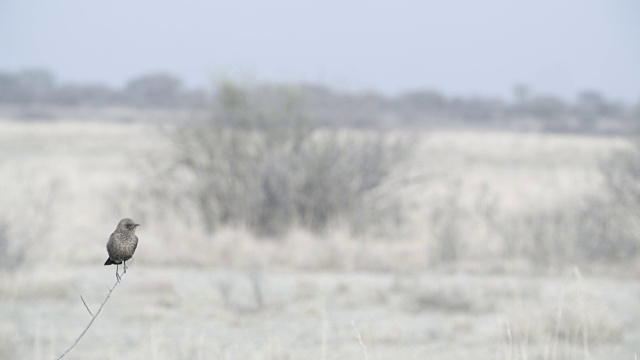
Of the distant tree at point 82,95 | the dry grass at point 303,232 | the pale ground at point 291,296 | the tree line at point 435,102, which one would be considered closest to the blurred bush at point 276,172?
the dry grass at point 303,232

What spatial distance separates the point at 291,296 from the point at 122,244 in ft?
36.7

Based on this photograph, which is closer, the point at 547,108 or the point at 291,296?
the point at 291,296

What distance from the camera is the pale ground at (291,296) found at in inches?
381

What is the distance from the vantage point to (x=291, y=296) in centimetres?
1276

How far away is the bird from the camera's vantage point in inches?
65.0

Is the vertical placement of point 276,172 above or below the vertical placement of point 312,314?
above

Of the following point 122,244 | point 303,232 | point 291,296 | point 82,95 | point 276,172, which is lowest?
point 291,296

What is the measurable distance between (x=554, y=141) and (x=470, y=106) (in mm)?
31632

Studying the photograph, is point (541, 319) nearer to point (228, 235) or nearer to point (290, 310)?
point (290, 310)

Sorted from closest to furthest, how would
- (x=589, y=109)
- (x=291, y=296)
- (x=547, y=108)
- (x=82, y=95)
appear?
1. (x=291, y=296)
2. (x=547, y=108)
3. (x=589, y=109)
4. (x=82, y=95)

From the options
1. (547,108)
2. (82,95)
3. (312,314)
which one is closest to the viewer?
(312,314)

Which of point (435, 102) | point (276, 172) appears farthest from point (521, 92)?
point (276, 172)

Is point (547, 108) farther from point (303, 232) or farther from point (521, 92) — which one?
point (303, 232)

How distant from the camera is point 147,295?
12438 millimetres
